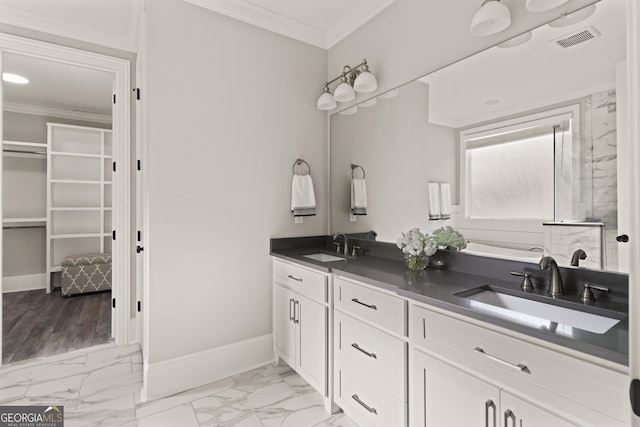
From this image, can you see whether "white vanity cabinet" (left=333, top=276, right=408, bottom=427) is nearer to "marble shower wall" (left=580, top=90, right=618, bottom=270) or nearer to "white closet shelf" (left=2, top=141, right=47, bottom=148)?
"marble shower wall" (left=580, top=90, right=618, bottom=270)

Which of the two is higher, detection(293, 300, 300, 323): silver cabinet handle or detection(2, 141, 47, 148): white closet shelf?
detection(2, 141, 47, 148): white closet shelf

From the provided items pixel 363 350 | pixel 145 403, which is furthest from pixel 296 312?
pixel 145 403

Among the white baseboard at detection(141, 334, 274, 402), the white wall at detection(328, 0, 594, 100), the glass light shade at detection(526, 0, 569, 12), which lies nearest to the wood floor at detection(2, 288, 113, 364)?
the white baseboard at detection(141, 334, 274, 402)

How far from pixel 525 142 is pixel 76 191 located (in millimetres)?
5438

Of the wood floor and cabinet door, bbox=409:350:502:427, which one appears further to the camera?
the wood floor

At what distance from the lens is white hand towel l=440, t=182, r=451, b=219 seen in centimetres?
189

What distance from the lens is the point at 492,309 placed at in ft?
3.83

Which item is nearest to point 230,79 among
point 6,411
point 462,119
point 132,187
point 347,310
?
point 132,187

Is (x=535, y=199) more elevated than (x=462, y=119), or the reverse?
(x=462, y=119)

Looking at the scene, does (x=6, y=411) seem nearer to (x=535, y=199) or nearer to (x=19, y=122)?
(x=535, y=199)

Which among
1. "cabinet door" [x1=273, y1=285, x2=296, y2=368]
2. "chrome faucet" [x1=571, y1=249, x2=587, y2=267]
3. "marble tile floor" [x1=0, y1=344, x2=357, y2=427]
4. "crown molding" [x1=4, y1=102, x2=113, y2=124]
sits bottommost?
"marble tile floor" [x1=0, y1=344, x2=357, y2=427]

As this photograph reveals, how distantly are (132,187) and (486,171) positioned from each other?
9.34 ft

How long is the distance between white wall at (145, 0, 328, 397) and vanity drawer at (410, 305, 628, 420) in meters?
1.48

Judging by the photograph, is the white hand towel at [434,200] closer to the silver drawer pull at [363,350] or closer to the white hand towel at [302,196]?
the silver drawer pull at [363,350]
